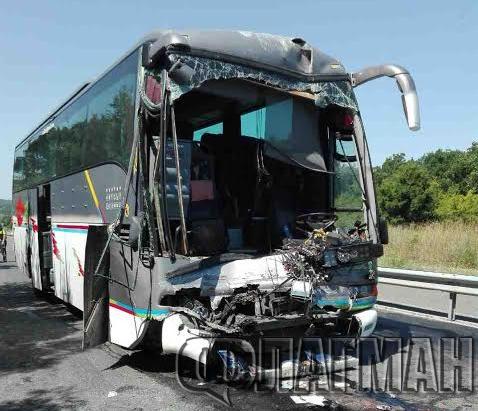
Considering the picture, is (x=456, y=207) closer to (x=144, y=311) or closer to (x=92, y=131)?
(x=92, y=131)

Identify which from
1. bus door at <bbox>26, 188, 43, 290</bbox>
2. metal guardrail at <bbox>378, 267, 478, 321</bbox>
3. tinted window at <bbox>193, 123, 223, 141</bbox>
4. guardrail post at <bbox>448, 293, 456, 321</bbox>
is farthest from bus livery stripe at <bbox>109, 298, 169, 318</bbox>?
bus door at <bbox>26, 188, 43, 290</bbox>

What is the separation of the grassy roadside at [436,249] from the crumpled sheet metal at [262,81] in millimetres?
9919

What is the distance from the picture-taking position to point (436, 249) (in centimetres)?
1741

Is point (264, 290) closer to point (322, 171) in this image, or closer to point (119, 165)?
point (322, 171)

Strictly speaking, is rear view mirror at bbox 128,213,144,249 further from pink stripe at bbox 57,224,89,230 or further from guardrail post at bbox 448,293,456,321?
guardrail post at bbox 448,293,456,321

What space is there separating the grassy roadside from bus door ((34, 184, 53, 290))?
31.4 feet

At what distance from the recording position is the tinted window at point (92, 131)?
21.6ft

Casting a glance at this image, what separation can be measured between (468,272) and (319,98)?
10.0 metres

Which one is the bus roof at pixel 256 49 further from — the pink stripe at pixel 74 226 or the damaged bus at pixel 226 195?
Result: the pink stripe at pixel 74 226

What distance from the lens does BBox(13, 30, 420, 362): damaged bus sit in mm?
5477

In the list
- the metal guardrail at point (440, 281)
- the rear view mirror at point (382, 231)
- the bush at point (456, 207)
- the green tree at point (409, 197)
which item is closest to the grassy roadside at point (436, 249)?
the metal guardrail at point (440, 281)

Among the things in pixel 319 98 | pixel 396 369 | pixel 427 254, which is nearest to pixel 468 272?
pixel 427 254

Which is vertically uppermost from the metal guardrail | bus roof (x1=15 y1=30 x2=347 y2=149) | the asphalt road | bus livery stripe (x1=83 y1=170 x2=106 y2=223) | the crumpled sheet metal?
bus roof (x1=15 y1=30 x2=347 y2=149)

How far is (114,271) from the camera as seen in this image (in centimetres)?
632
